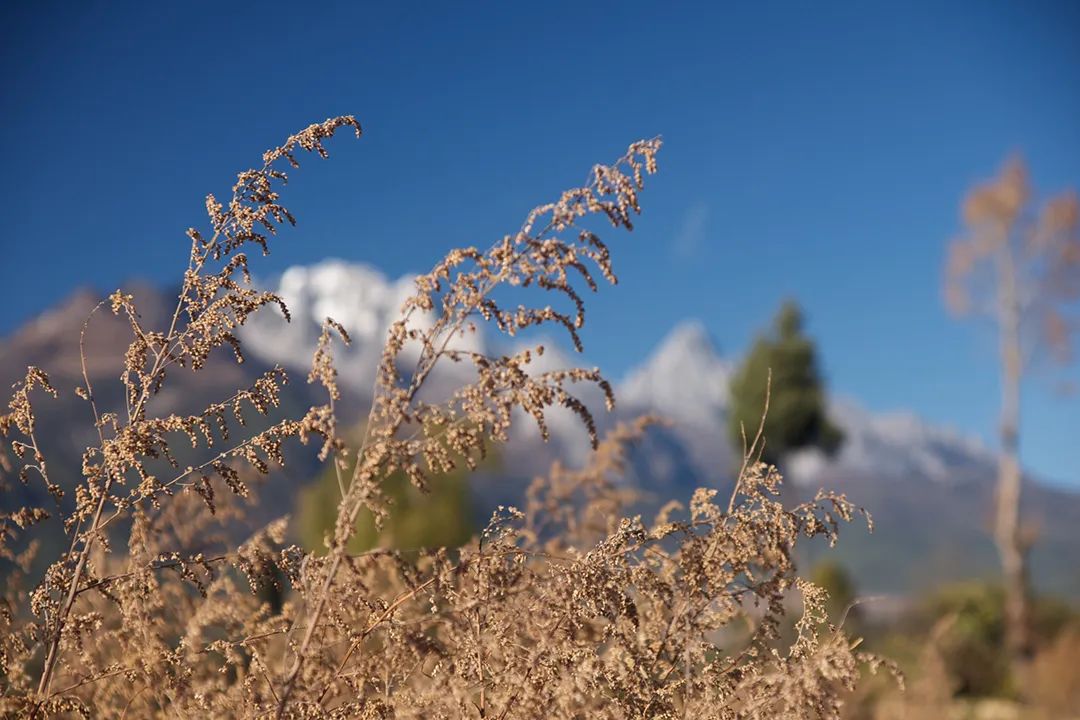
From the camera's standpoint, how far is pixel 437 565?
1763 mm

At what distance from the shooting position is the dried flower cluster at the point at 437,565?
1653mm

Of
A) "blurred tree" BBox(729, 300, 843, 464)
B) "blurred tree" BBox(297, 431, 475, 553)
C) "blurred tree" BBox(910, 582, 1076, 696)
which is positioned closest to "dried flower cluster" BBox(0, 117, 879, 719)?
"blurred tree" BBox(297, 431, 475, 553)

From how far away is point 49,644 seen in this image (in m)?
1.88

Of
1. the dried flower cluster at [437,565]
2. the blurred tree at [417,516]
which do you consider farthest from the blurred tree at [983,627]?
the dried flower cluster at [437,565]

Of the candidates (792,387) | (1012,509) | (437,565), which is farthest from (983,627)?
(437,565)

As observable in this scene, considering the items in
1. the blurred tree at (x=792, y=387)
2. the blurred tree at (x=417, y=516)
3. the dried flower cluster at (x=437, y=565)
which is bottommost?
the dried flower cluster at (x=437, y=565)

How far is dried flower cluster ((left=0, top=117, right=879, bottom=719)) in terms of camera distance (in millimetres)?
1653

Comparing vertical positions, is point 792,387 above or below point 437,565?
above

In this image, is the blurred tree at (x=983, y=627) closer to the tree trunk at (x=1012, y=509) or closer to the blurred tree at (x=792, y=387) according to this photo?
the tree trunk at (x=1012, y=509)

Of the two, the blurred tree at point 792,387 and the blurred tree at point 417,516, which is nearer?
the blurred tree at point 417,516

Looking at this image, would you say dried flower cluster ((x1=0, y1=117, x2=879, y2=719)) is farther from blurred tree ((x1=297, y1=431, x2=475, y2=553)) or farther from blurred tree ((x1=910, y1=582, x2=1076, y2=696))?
blurred tree ((x1=910, y1=582, x2=1076, y2=696))

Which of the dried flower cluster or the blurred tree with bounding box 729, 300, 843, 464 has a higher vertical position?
the blurred tree with bounding box 729, 300, 843, 464

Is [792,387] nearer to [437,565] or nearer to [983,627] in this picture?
[983,627]

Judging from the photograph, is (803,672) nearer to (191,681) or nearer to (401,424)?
(401,424)
